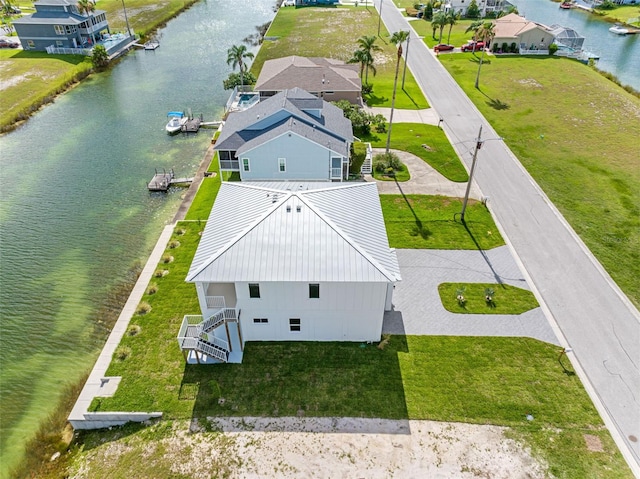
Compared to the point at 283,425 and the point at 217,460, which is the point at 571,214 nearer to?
the point at 283,425

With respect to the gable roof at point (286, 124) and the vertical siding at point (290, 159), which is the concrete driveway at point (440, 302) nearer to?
the vertical siding at point (290, 159)

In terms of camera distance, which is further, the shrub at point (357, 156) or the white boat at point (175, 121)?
the white boat at point (175, 121)

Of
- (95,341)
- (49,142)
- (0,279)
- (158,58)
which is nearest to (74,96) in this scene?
(49,142)

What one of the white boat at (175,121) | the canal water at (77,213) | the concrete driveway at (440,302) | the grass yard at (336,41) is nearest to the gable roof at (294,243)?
the concrete driveway at (440,302)

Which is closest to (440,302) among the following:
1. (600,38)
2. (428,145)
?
(428,145)

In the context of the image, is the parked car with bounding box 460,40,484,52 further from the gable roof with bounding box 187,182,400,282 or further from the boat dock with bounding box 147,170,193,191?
the gable roof with bounding box 187,182,400,282
